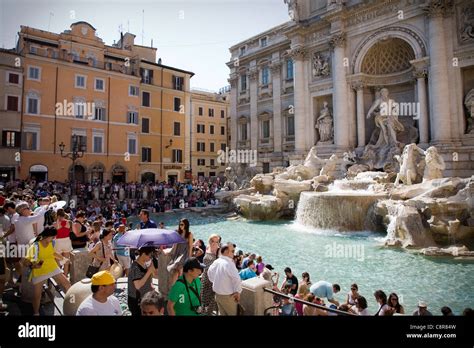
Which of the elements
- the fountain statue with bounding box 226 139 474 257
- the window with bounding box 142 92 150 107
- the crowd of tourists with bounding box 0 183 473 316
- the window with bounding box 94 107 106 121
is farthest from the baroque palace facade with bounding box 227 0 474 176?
the crowd of tourists with bounding box 0 183 473 316

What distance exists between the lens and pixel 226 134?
44.1m

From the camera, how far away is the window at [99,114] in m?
27.4

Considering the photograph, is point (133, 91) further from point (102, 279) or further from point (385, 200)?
point (102, 279)

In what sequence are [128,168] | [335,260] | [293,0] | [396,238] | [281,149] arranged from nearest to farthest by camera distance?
[335,260] → [396,238] → [293,0] → [281,149] → [128,168]

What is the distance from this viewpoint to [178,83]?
35.0m

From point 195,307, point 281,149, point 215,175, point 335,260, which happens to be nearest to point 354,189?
point 335,260

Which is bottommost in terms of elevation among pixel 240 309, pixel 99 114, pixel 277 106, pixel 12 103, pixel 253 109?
pixel 240 309

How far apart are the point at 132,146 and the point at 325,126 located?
1776 cm

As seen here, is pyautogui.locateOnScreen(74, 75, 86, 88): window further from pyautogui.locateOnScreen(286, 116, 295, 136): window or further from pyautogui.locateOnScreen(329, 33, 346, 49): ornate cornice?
pyautogui.locateOnScreen(329, 33, 346, 49): ornate cornice

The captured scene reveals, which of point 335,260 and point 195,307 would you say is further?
point 335,260

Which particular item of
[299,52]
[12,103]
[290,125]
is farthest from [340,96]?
[12,103]

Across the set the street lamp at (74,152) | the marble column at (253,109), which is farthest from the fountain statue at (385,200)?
the street lamp at (74,152)
